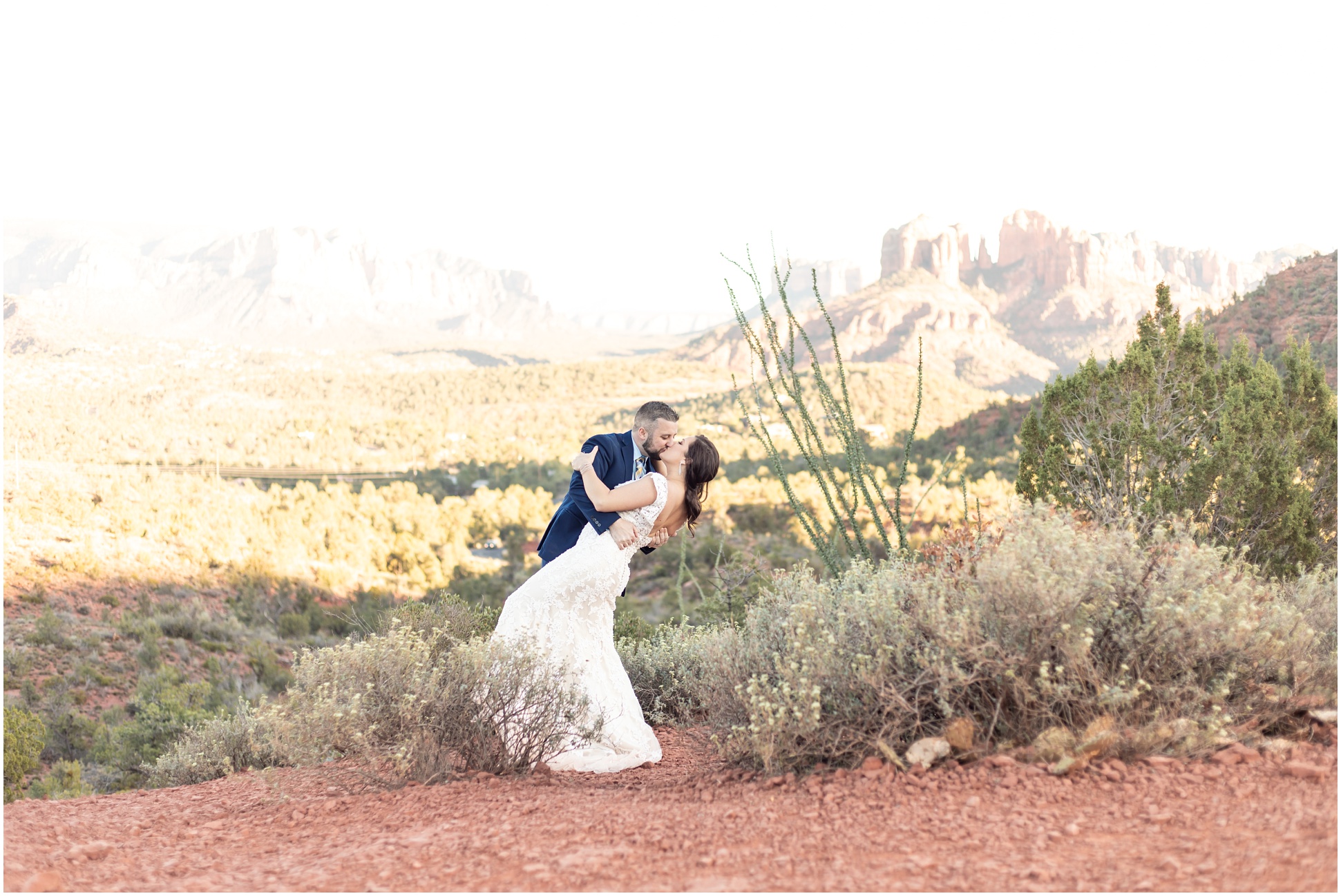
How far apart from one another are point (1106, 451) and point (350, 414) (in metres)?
56.8

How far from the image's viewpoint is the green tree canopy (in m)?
5.63

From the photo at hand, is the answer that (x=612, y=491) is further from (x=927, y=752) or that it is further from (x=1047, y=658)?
(x=1047, y=658)

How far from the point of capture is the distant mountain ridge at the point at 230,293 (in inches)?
5399

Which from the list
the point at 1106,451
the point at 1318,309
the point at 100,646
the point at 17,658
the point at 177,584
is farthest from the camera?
the point at 1318,309

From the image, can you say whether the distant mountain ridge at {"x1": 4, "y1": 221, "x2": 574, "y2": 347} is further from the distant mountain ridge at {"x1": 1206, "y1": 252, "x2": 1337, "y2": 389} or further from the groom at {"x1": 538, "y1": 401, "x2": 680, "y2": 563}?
the groom at {"x1": 538, "y1": 401, "x2": 680, "y2": 563}

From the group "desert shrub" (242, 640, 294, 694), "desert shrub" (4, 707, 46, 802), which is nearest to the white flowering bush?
"desert shrub" (4, 707, 46, 802)

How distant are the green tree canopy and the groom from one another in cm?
262

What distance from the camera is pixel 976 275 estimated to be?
104 metres

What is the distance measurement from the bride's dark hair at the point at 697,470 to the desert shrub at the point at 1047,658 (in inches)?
38.6

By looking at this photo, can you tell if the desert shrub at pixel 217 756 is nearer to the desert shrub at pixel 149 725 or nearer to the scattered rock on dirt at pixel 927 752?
the desert shrub at pixel 149 725

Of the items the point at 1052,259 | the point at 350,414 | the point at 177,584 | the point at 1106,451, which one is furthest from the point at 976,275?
the point at 1106,451

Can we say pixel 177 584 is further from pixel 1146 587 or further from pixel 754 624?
pixel 1146 587

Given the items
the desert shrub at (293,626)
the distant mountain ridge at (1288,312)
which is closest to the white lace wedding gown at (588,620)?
the desert shrub at (293,626)

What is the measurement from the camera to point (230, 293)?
6348 inches
